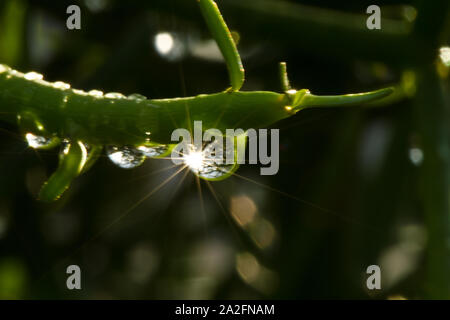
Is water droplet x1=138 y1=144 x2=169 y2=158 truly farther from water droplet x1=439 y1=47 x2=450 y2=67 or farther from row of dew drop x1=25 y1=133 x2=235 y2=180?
water droplet x1=439 y1=47 x2=450 y2=67

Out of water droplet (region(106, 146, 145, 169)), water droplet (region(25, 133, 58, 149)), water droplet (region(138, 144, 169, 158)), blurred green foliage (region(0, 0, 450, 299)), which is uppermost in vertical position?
blurred green foliage (region(0, 0, 450, 299))

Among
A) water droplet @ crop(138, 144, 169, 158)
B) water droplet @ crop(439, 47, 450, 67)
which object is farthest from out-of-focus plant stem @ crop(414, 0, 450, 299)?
water droplet @ crop(138, 144, 169, 158)

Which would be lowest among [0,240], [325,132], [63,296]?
[63,296]

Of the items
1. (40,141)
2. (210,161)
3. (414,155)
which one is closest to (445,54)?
(414,155)

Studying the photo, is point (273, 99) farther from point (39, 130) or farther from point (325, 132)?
point (325, 132)

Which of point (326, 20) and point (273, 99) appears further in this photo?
point (326, 20)

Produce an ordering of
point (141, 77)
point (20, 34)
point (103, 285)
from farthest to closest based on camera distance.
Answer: point (103, 285) → point (141, 77) → point (20, 34)

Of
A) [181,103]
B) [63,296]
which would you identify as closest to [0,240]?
[63,296]
